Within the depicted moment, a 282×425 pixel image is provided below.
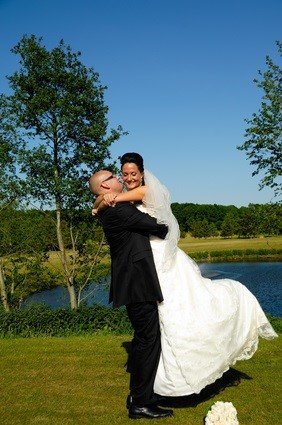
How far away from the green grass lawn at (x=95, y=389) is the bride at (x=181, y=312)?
1.75 ft

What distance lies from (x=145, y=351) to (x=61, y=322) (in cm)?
744

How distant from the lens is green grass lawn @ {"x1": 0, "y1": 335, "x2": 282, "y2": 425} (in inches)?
219

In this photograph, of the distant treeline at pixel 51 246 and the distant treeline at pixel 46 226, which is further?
the distant treeline at pixel 51 246

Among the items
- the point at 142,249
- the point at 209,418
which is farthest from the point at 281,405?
the point at 142,249

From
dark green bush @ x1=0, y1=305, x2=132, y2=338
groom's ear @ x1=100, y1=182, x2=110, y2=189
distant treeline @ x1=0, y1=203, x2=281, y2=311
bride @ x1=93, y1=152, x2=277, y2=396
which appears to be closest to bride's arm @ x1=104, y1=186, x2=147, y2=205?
bride @ x1=93, y1=152, x2=277, y2=396

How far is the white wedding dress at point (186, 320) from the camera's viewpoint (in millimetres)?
5449

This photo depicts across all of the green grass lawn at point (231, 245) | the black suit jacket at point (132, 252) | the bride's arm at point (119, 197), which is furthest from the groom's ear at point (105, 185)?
the green grass lawn at point (231, 245)

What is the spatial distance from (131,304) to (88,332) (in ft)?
23.1

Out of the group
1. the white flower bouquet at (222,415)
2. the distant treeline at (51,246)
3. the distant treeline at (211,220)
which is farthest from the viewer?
the distant treeline at (211,220)

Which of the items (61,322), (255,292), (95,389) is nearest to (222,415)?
(95,389)

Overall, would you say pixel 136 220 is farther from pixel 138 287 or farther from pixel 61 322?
pixel 61 322

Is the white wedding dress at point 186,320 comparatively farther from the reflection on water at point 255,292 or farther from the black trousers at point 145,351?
the reflection on water at point 255,292

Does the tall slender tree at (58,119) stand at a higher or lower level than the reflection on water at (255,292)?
higher

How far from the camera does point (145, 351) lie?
219 inches
